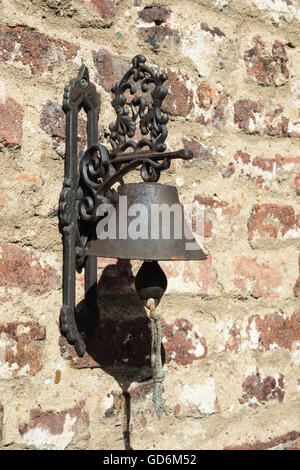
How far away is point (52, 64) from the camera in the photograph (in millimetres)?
1224

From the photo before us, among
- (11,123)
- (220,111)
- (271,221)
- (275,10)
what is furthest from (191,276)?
(275,10)

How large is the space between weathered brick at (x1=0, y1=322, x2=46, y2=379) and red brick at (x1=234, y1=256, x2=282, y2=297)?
54 centimetres

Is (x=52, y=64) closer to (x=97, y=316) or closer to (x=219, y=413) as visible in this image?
(x=97, y=316)

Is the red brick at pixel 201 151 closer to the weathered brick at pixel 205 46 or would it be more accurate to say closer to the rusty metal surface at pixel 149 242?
the weathered brick at pixel 205 46

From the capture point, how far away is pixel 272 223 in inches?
62.2

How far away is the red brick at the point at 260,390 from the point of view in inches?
59.3

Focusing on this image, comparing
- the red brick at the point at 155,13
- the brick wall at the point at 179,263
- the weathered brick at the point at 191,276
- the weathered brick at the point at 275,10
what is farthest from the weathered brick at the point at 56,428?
the weathered brick at the point at 275,10

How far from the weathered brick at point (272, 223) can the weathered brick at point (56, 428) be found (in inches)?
23.7

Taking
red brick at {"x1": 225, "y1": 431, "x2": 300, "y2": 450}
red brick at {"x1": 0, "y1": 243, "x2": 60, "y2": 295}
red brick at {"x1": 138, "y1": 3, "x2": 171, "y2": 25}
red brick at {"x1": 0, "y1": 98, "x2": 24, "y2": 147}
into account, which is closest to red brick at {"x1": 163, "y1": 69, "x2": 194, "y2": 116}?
red brick at {"x1": 138, "y1": 3, "x2": 171, "y2": 25}

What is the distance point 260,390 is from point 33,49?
95 centimetres

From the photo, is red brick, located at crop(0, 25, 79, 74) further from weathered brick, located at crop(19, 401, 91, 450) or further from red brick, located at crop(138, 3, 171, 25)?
weathered brick, located at crop(19, 401, 91, 450)

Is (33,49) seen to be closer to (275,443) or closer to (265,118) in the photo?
(265,118)
